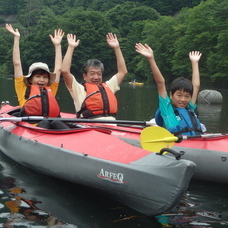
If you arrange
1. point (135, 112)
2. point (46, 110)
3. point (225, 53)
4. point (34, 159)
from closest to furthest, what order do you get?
point (34, 159) → point (46, 110) → point (135, 112) → point (225, 53)

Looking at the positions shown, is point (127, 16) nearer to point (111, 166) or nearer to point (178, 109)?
point (178, 109)

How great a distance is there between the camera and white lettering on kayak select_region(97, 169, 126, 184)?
3.59m

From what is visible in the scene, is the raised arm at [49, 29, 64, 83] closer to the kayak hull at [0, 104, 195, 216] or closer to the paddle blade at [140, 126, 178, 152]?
the kayak hull at [0, 104, 195, 216]

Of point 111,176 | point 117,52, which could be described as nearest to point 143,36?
point 117,52

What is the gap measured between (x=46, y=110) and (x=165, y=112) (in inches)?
63.6

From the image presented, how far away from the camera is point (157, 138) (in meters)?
3.84

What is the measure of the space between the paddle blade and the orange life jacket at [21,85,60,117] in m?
2.01

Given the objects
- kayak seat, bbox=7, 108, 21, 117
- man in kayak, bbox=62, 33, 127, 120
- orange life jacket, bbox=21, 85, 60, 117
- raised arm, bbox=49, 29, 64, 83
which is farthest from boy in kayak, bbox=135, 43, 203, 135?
kayak seat, bbox=7, 108, 21, 117

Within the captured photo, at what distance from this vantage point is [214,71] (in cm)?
3384

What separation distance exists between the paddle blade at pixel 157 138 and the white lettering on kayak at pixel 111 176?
0.43 m

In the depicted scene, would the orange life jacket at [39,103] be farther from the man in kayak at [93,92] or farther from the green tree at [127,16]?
the green tree at [127,16]

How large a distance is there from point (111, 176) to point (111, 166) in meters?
0.09

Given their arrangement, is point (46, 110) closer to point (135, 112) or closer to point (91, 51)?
point (135, 112)

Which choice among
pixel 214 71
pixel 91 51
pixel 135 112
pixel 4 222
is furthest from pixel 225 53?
pixel 4 222
